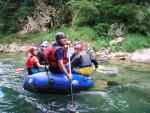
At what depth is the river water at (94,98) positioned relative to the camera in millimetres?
6254

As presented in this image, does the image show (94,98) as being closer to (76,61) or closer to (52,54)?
(76,61)

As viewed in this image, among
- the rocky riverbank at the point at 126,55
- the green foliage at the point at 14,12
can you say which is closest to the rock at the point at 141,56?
the rocky riverbank at the point at 126,55

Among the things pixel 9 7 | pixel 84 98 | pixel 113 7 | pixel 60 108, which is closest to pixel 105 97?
pixel 84 98

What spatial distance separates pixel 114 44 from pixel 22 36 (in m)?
7.97

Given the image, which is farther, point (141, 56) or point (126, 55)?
point (126, 55)

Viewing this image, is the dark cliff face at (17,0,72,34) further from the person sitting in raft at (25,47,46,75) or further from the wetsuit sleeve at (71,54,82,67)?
the wetsuit sleeve at (71,54,82,67)

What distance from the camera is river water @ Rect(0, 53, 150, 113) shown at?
246 inches

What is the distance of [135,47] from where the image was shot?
1431 centimetres

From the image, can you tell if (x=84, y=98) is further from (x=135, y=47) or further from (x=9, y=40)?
(x=9, y=40)

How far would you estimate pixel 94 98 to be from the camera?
279 inches

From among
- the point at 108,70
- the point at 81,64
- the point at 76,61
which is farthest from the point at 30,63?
the point at 108,70

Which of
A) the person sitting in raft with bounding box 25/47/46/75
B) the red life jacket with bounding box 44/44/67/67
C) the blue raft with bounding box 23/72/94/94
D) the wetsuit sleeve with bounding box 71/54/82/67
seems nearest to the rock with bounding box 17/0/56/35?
the person sitting in raft with bounding box 25/47/46/75

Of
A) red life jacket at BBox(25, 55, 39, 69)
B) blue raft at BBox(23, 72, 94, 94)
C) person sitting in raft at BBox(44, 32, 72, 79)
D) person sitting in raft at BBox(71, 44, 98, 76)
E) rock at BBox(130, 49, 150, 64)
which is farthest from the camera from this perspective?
rock at BBox(130, 49, 150, 64)

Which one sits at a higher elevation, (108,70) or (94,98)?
(108,70)
